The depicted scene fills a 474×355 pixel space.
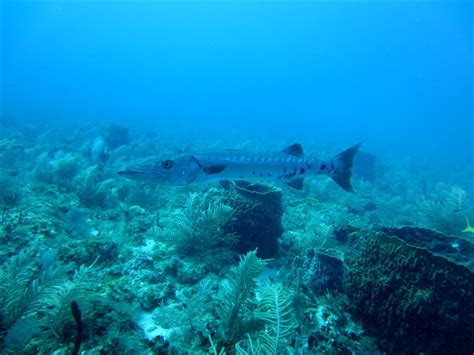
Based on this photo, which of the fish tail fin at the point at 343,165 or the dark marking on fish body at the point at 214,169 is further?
the fish tail fin at the point at 343,165

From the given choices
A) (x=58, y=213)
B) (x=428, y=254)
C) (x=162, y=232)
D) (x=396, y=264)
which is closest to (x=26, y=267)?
(x=162, y=232)

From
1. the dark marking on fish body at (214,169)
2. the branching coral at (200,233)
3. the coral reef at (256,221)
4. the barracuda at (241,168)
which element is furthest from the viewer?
the coral reef at (256,221)

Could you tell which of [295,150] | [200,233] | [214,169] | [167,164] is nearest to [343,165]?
[295,150]

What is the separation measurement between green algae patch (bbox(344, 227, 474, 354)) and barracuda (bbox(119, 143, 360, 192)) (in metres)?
1.98

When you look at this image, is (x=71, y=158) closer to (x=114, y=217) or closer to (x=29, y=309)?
(x=114, y=217)

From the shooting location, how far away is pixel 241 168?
528cm

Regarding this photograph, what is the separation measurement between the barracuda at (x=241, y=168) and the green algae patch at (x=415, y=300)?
1983 mm

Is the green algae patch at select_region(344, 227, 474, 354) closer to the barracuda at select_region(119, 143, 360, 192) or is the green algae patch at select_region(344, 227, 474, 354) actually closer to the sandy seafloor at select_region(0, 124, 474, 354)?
the sandy seafloor at select_region(0, 124, 474, 354)

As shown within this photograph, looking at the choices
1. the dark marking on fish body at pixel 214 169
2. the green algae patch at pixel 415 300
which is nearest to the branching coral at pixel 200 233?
the dark marking on fish body at pixel 214 169

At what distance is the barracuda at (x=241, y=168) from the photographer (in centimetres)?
472

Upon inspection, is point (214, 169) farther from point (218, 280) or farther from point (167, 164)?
point (218, 280)

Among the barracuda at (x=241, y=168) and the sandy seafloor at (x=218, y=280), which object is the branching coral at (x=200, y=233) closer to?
the sandy seafloor at (x=218, y=280)

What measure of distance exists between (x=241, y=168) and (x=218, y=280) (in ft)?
7.30

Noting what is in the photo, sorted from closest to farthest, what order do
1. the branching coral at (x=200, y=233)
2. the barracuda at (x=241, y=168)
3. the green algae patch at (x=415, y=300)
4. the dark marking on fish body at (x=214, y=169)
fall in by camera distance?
1. the green algae patch at (x=415, y=300)
2. the barracuda at (x=241, y=168)
3. the dark marking on fish body at (x=214, y=169)
4. the branching coral at (x=200, y=233)
